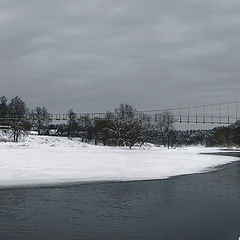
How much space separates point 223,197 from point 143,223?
6807 mm

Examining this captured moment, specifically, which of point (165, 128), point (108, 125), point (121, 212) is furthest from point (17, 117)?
point (121, 212)

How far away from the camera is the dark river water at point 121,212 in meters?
11.1

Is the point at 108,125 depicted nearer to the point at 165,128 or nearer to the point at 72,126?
the point at 165,128

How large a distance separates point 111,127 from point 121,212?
72.0m

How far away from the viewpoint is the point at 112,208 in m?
15.0

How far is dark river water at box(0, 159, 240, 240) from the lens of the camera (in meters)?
11.1

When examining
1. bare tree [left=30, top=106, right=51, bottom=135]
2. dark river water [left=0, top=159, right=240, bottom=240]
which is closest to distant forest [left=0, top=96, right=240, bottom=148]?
bare tree [left=30, top=106, right=51, bottom=135]

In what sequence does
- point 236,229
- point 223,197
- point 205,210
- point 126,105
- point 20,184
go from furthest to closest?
1. point 126,105
2. point 20,184
3. point 223,197
4. point 205,210
5. point 236,229

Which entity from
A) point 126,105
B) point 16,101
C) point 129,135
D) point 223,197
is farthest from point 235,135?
point 223,197

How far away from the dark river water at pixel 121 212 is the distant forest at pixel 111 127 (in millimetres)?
55983

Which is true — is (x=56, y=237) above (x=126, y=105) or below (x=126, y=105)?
below

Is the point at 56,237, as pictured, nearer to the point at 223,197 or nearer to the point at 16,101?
the point at 223,197

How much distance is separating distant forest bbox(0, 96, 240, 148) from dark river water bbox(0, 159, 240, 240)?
56.0 m

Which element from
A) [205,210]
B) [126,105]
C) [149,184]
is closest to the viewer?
[205,210]
